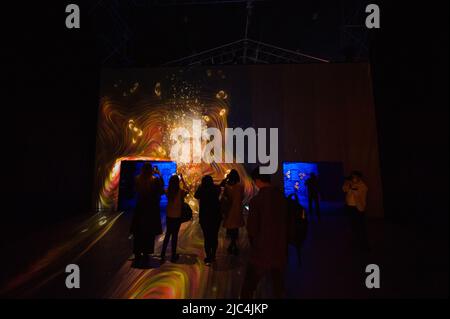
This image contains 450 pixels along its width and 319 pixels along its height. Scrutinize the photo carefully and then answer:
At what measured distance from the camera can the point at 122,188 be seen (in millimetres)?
7527

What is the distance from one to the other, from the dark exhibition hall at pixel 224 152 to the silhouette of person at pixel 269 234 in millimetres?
13

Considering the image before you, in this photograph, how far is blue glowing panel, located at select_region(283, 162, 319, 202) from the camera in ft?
23.7

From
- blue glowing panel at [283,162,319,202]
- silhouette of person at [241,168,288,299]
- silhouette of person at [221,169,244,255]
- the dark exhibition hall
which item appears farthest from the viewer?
blue glowing panel at [283,162,319,202]

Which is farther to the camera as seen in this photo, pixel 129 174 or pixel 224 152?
pixel 129 174

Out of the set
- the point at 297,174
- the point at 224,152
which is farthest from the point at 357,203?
the point at 224,152

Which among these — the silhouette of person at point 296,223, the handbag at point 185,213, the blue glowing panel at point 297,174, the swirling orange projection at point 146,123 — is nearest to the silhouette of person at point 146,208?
the handbag at point 185,213

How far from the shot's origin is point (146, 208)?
3301 millimetres

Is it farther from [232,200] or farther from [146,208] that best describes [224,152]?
[146,208]

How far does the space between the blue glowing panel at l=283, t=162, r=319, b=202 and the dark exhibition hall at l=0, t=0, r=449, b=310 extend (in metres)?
0.06

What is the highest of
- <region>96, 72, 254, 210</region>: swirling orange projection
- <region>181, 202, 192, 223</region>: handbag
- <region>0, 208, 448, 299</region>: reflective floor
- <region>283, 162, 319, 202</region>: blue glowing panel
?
<region>96, 72, 254, 210</region>: swirling orange projection

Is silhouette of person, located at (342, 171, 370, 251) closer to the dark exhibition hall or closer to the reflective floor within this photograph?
the dark exhibition hall

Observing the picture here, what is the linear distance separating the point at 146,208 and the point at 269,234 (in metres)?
1.98

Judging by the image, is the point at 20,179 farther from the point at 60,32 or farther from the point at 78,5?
the point at 78,5

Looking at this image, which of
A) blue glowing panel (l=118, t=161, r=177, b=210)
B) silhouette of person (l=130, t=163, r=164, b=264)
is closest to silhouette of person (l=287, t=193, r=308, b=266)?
silhouette of person (l=130, t=163, r=164, b=264)
